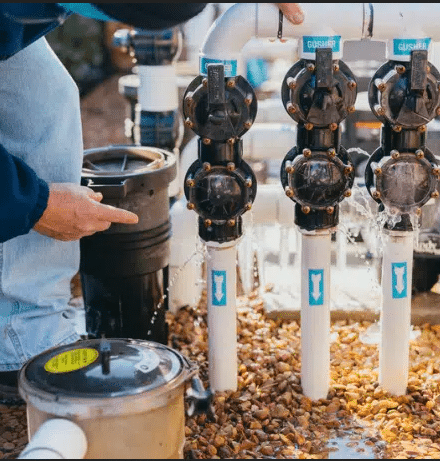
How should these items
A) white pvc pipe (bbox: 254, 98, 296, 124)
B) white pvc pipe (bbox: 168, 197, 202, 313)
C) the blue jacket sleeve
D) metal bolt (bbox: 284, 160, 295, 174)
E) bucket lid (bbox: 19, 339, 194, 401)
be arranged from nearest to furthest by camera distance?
bucket lid (bbox: 19, 339, 194, 401)
the blue jacket sleeve
metal bolt (bbox: 284, 160, 295, 174)
white pvc pipe (bbox: 168, 197, 202, 313)
white pvc pipe (bbox: 254, 98, 296, 124)

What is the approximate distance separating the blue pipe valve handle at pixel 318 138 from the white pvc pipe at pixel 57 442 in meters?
0.84

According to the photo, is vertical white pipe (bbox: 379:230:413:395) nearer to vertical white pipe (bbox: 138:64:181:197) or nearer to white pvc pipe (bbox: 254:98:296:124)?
vertical white pipe (bbox: 138:64:181:197)

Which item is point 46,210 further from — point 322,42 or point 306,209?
point 322,42

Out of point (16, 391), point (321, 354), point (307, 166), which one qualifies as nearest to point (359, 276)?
point (321, 354)

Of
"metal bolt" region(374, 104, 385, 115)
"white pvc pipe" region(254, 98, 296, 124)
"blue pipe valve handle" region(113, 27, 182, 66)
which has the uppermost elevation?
"blue pipe valve handle" region(113, 27, 182, 66)

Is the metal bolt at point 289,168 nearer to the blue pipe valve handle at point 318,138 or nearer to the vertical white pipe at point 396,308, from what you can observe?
the blue pipe valve handle at point 318,138

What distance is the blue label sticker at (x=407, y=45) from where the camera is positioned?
2193mm

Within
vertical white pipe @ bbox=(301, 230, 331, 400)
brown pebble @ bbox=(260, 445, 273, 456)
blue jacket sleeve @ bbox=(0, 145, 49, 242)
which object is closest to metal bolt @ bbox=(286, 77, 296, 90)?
vertical white pipe @ bbox=(301, 230, 331, 400)

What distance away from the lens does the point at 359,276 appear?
3.21 metres

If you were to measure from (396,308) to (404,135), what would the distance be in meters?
0.46

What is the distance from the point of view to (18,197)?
2.04 m

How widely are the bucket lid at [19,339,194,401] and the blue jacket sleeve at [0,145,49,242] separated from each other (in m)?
0.30

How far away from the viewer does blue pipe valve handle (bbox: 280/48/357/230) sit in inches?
85.8

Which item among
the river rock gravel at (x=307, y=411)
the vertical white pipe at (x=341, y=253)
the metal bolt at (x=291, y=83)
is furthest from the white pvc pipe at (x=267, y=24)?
the vertical white pipe at (x=341, y=253)
